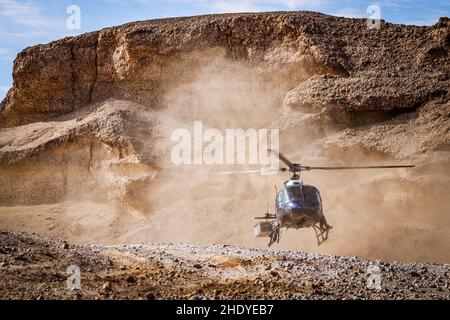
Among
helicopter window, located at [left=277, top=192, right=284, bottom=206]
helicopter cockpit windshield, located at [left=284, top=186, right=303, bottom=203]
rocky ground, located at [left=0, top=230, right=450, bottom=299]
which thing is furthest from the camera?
helicopter window, located at [left=277, top=192, right=284, bottom=206]

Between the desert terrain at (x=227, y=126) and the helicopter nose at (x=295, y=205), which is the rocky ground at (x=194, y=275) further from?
the desert terrain at (x=227, y=126)

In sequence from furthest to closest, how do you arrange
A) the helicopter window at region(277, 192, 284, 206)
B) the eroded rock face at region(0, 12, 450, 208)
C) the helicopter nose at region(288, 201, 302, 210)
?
the eroded rock face at region(0, 12, 450, 208), the helicopter window at region(277, 192, 284, 206), the helicopter nose at region(288, 201, 302, 210)

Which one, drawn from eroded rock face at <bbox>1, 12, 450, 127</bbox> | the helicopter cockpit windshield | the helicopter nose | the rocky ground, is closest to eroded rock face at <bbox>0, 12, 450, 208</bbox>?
eroded rock face at <bbox>1, 12, 450, 127</bbox>

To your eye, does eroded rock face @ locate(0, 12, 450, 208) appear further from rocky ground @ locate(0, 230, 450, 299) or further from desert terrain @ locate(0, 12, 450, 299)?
rocky ground @ locate(0, 230, 450, 299)

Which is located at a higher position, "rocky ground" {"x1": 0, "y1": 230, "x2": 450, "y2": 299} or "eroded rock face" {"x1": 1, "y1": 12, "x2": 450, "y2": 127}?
"eroded rock face" {"x1": 1, "y1": 12, "x2": 450, "y2": 127}

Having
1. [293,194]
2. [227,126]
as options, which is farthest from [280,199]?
[227,126]

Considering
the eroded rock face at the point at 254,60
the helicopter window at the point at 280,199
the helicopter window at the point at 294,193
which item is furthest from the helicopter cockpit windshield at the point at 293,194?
the eroded rock face at the point at 254,60

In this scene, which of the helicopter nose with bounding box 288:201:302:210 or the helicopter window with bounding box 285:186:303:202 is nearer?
the helicopter nose with bounding box 288:201:302:210
